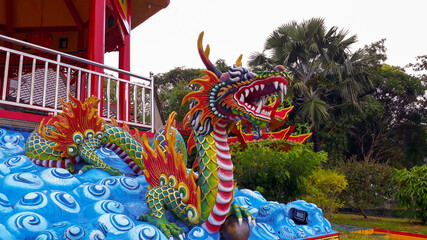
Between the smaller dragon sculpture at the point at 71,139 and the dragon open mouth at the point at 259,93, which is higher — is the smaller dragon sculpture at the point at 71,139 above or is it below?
below

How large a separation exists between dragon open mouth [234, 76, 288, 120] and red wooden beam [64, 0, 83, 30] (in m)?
5.71

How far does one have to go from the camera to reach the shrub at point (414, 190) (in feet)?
33.4

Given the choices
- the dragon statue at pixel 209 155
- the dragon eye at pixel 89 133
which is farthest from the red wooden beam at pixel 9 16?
the dragon statue at pixel 209 155

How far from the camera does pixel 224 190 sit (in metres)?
2.52

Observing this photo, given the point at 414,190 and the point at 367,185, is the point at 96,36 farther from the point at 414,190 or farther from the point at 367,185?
the point at 367,185

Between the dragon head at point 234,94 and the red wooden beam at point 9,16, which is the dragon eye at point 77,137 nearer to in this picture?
the dragon head at point 234,94

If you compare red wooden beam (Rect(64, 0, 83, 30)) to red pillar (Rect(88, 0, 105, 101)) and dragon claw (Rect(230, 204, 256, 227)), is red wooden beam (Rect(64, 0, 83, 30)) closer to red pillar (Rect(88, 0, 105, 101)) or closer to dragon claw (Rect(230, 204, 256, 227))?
red pillar (Rect(88, 0, 105, 101))

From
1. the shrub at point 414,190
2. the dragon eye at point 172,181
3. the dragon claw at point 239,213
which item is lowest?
the shrub at point 414,190

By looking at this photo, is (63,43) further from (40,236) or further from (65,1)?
(40,236)

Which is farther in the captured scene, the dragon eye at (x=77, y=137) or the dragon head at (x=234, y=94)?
the dragon eye at (x=77, y=137)

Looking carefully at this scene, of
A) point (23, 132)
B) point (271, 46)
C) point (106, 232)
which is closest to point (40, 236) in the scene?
point (106, 232)

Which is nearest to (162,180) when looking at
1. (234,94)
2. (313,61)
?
(234,94)

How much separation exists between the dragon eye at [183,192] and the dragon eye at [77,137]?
122 cm

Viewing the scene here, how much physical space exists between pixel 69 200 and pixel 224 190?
3.53 ft
